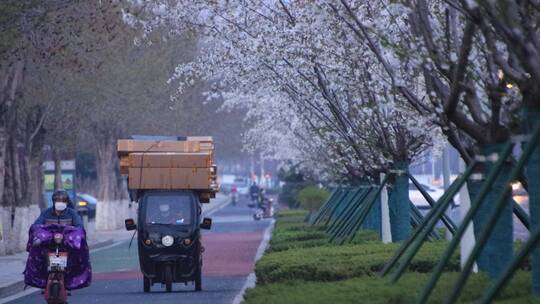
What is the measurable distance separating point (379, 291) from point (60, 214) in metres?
7.27

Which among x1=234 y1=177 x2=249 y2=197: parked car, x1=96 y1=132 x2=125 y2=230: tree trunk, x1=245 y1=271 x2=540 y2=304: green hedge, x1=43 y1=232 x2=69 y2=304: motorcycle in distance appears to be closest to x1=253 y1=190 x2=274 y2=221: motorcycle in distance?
x1=96 y1=132 x2=125 y2=230: tree trunk

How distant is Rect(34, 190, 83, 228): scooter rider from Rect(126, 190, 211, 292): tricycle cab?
4.84 metres

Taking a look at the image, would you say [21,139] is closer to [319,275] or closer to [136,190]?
[136,190]

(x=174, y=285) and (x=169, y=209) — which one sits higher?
(x=169, y=209)

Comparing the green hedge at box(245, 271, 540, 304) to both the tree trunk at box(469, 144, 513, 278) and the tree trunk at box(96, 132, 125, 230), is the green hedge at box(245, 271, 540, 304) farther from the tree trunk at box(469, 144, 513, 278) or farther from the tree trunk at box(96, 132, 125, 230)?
the tree trunk at box(96, 132, 125, 230)

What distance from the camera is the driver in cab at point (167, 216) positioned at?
25.1 metres

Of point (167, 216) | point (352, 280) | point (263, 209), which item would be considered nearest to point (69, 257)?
point (352, 280)

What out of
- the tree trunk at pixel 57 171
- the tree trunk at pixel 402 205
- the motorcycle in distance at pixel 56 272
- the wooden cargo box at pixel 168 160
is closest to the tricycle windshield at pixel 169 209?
the wooden cargo box at pixel 168 160

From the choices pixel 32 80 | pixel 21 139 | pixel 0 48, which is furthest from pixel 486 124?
pixel 21 139

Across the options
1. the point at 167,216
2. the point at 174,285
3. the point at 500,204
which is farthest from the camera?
the point at 174,285

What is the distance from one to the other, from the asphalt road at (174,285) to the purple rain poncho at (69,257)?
2.39 m

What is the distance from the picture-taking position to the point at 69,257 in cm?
1933

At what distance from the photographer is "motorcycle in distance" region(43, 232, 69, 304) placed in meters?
19.0

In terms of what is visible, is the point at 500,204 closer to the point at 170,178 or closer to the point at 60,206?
the point at 60,206
